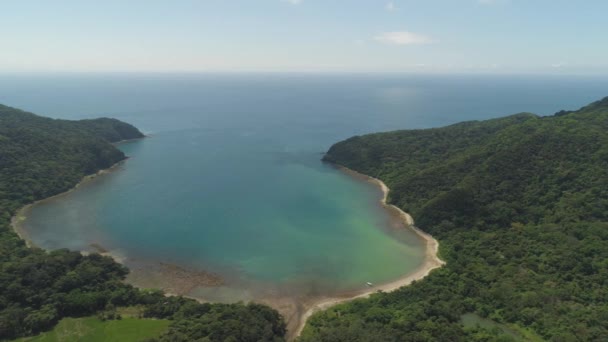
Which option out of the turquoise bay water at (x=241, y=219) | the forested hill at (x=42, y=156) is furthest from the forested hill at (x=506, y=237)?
the forested hill at (x=42, y=156)

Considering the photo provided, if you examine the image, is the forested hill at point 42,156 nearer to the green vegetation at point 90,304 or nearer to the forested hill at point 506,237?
the green vegetation at point 90,304

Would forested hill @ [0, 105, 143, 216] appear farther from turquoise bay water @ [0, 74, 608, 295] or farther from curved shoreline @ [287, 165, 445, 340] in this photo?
curved shoreline @ [287, 165, 445, 340]

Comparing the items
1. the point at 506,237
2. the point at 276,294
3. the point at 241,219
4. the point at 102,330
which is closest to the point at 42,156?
the point at 241,219

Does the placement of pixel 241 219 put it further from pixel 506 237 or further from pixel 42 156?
pixel 42 156

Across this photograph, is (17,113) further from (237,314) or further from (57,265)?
(237,314)

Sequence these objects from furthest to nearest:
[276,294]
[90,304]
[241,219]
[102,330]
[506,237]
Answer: [241,219] → [506,237] → [276,294] → [90,304] → [102,330]

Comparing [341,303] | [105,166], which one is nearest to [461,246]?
[341,303]
